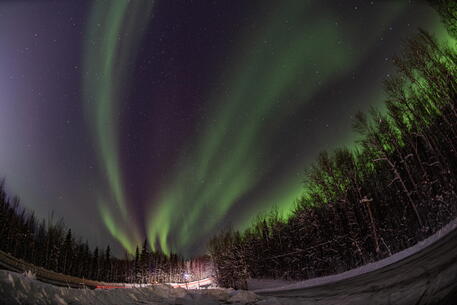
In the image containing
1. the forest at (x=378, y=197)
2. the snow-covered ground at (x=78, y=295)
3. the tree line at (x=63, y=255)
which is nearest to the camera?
the snow-covered ground at (x=78, y=295)

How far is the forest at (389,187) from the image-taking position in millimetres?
23375

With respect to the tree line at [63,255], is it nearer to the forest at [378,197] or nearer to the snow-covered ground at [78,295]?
the forest at [378,197]

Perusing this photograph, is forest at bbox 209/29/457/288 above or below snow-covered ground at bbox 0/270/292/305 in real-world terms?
above

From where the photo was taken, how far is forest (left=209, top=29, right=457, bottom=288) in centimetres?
2338

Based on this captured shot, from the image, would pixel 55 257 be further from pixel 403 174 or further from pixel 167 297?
pixel 403 174

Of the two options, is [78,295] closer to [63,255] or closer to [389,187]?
[389,187]

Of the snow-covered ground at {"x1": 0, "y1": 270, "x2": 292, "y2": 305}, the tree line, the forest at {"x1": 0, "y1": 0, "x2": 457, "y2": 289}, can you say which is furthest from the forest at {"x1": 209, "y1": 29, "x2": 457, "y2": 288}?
the tree line

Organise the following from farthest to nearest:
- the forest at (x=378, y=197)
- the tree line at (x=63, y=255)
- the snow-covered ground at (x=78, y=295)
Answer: the tree line at (x=63, y=255) → the forest at (x=378, y=197) → the snow-covered ground at (x=78, y=295)

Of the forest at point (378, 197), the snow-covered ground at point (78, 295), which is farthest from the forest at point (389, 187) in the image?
the snow-covered ground at point (78, 295)

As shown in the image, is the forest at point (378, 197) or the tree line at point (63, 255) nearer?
the forest at point (378, 197)

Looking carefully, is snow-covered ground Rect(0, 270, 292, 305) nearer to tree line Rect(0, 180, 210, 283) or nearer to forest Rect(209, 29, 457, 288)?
forest Rect(209, 29, 457, 288)

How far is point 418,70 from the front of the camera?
23859 millimetres

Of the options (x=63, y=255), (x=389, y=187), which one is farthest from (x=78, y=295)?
(x=63, y=255)

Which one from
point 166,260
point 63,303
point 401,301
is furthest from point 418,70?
point 166,260
